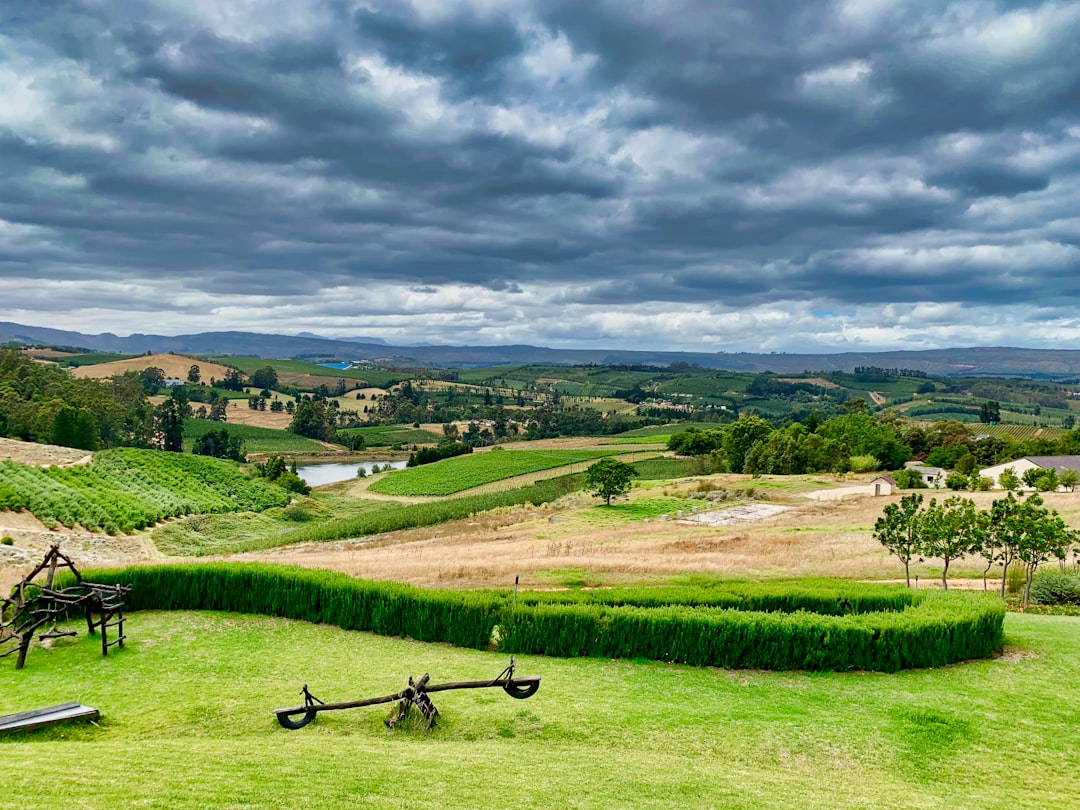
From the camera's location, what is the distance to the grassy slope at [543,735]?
9523mm

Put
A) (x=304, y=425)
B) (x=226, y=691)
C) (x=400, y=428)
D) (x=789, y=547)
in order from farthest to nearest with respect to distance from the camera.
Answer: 1. (x=400, y=428)
2. (x=304, y=425)
3. (x=789, y=547)
4. (x=226, y=691)

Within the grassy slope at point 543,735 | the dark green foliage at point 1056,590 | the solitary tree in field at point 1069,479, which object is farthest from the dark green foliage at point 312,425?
the dark green foliage at point 1056,590

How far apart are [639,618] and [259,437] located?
14555cm

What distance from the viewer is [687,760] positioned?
38.4 ft

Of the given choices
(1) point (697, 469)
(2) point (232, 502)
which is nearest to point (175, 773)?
(2) point (232, 502)

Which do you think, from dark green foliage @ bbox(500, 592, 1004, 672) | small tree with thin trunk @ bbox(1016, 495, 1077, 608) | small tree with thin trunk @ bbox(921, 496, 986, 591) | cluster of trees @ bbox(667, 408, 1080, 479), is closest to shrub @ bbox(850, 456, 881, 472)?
cluster of trees @ bbox(667, 408, 1080, 479)

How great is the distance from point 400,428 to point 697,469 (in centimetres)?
9401

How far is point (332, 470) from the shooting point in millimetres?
127625

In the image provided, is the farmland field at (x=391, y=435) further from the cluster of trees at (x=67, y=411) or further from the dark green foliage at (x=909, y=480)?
the dark green foliage at (x=909, y=480)

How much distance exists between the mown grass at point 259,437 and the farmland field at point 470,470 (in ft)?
142

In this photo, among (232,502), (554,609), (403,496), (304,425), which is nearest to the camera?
(554,609)

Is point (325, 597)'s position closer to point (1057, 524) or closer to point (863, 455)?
point (1057, 524)

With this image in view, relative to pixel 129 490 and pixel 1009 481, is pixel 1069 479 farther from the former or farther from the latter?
pixel 129 490

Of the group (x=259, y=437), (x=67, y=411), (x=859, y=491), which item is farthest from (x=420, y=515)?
(x=259, y=437)
